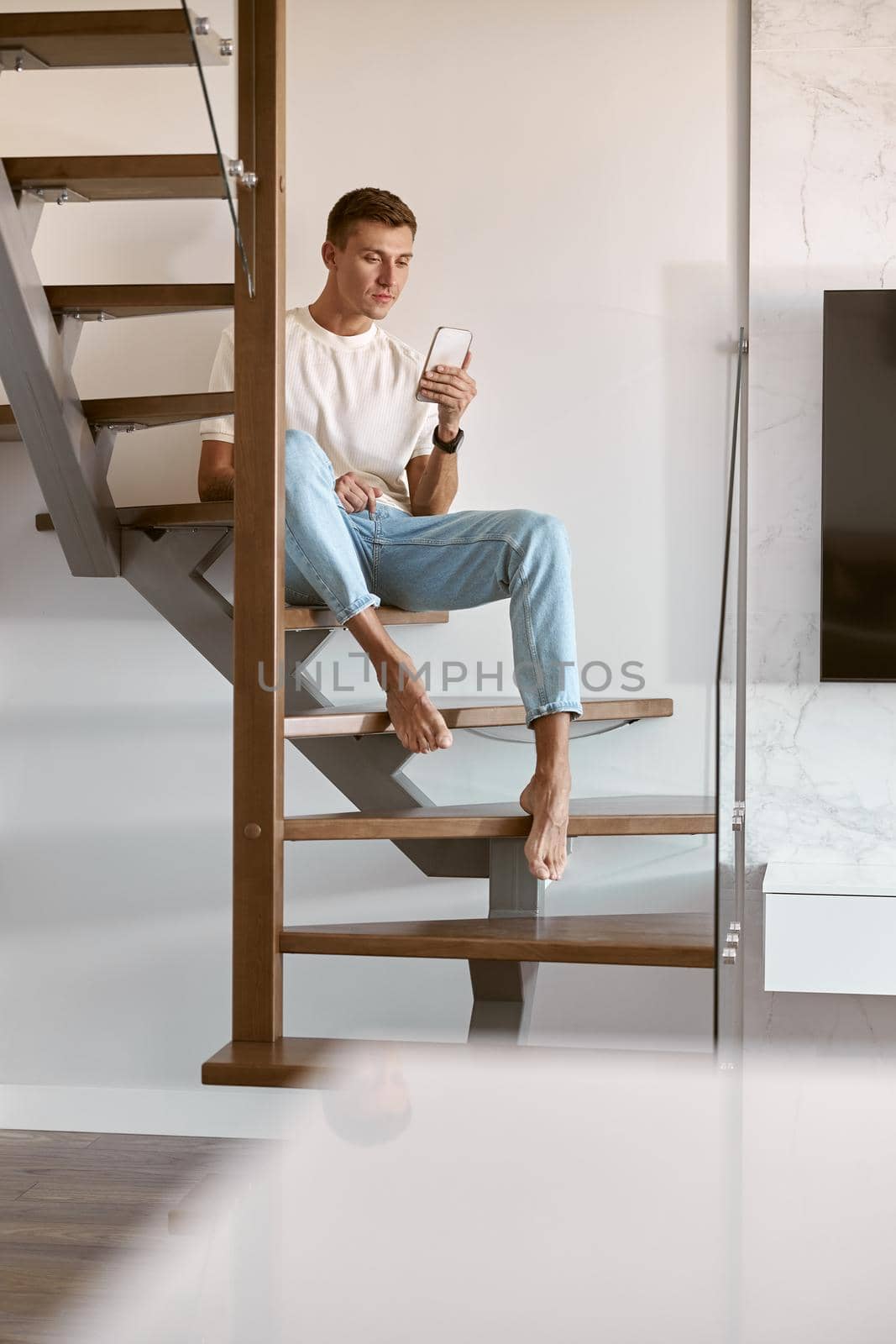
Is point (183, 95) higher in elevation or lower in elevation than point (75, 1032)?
higher

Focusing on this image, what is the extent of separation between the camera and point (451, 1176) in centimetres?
34

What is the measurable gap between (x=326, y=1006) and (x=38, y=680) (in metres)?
0.93

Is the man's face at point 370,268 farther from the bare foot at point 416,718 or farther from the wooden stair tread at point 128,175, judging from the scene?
the bare foot at point 416,718

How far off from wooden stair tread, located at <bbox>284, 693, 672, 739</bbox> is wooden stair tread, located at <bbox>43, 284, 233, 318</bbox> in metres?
0.62

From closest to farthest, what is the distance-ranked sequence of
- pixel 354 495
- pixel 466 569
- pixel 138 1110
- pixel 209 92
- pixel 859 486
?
pixel 209 92 < pixel 466 569 < pixel 354 495 < pixel 859 486 < pixel 138 1110

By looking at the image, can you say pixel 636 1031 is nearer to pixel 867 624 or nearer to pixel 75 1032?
pixel 867 624

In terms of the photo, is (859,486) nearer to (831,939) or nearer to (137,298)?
(831,939)

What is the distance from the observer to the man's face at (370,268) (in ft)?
7.45

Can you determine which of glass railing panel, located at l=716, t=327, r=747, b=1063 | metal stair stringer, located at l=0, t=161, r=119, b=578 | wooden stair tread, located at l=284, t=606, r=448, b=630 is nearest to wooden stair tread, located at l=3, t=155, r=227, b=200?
metal stair stringer, located at l=0, t=161, r=119, b=578

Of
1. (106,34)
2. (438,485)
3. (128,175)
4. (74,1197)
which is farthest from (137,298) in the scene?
(74,1197)

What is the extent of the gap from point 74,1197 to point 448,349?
162 cm

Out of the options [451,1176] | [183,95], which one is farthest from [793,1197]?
[183,95]

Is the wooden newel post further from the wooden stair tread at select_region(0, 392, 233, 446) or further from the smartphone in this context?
the smartphone

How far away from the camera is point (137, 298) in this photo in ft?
6.07
